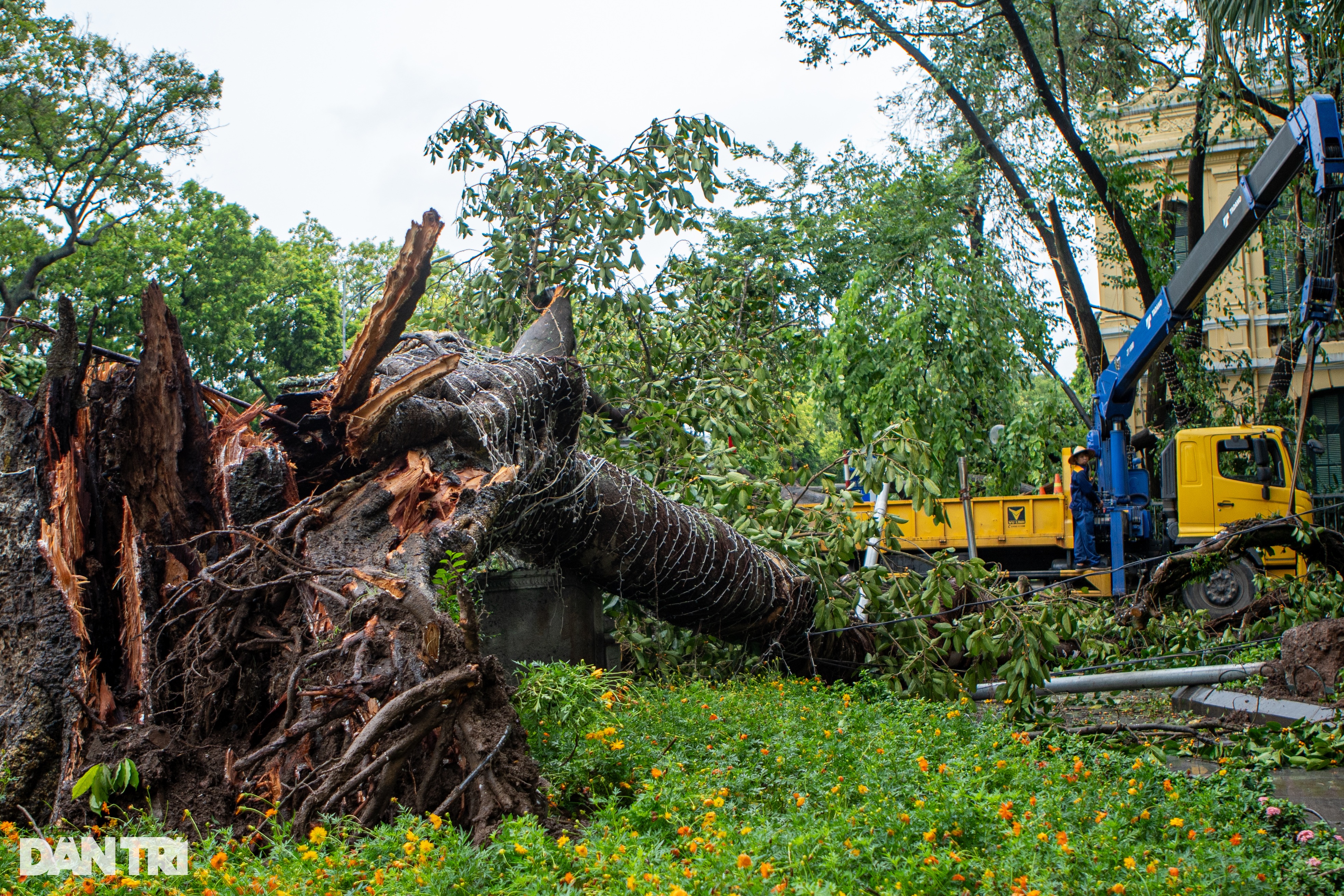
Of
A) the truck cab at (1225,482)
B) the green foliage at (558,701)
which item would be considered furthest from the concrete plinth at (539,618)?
the truck cab at (1225,482)

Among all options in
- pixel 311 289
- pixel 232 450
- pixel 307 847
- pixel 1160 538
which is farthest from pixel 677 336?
pixel 311 289

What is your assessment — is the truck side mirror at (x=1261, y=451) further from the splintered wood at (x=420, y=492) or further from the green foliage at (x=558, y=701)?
the splintered wood at (x=420, y=492)

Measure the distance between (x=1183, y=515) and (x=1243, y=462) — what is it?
3.19 feet

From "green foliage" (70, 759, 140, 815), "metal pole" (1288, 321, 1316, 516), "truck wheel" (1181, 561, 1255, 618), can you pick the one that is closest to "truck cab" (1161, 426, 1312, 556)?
"truck wheel" (1181, 561, 1255, 618)

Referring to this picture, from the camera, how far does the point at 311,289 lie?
3195 centimetres

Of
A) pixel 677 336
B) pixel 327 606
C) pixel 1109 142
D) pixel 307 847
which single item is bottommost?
pixel 307 847

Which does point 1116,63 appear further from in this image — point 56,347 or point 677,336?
point 56,347

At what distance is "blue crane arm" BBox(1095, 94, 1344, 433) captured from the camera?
24.9ft

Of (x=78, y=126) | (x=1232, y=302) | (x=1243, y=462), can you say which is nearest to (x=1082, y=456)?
(x=1243, y=462)

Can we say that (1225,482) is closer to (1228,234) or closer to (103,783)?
(1228,234)

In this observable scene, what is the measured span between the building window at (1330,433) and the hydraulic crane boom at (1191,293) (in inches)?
342

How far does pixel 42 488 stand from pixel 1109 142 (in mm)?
15590

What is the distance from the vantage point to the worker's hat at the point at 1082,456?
1161 cm

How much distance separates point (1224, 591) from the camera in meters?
11.3
